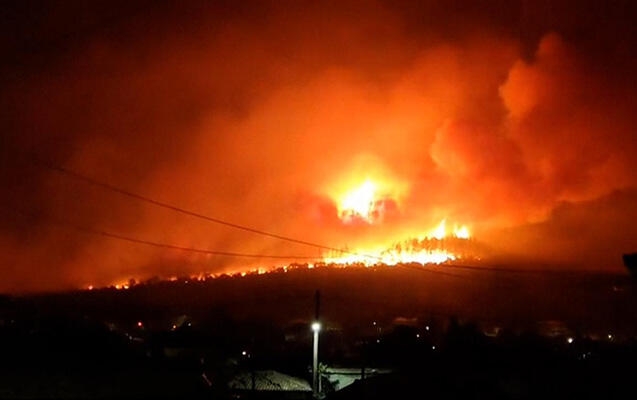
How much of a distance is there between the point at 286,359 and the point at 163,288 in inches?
881

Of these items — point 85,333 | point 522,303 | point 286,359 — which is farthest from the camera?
point 522,303

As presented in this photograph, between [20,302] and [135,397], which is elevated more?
Answer: [20,302]

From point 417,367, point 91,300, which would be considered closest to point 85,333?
point 417,367

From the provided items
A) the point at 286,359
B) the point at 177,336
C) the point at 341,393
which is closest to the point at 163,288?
the point at 177,336

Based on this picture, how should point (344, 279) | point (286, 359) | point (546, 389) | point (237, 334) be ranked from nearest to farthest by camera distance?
point (546, 389), point (286, 359), point (237, 334), point (344, 279)

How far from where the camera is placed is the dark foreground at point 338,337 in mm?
14688

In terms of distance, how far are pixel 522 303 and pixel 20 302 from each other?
29036 millimetres

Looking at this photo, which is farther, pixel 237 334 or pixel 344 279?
pixel 344 279

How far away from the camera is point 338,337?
3759 cm

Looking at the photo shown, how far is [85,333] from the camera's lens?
18.4 m

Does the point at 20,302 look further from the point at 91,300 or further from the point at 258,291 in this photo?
the point at 258,291

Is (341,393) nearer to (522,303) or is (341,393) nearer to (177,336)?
(177,336)

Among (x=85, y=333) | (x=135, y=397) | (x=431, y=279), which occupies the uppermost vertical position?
(x=431, y=279)

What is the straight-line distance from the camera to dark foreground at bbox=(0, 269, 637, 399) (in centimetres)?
1469
